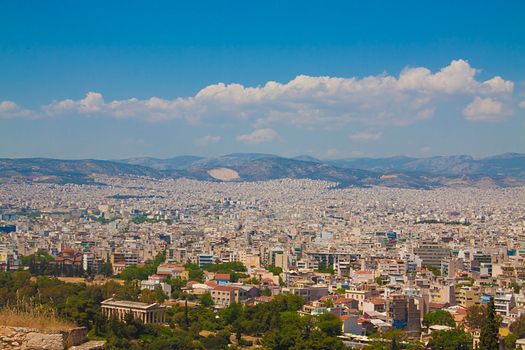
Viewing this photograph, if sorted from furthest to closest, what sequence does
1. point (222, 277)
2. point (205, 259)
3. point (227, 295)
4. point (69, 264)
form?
point (205, 259) < point (69, 264) < point (222, 277) < point (227, 295)

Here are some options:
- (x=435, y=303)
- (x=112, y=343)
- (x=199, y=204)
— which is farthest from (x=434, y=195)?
(x=112, y=343)

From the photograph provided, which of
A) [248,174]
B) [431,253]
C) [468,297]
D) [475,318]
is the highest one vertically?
[248,174]

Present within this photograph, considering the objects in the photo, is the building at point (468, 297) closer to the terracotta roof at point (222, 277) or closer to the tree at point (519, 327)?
the tree at point (519, 327)

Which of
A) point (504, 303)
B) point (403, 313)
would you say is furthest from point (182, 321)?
point (504, 303)

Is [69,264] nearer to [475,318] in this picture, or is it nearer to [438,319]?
[438,319]

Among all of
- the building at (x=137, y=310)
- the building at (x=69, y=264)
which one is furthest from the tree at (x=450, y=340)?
the building at (x=69, y=264)

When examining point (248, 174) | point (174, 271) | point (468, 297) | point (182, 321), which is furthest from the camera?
point (248, 174)

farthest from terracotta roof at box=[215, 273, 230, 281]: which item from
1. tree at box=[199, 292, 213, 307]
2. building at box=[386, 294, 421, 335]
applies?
building at box=[386, 294, 421, 335]
